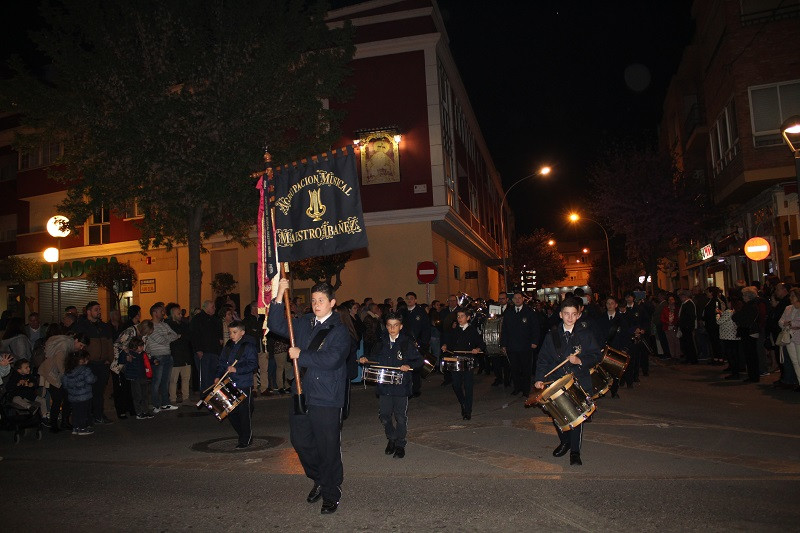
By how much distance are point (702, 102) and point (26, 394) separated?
29.4m

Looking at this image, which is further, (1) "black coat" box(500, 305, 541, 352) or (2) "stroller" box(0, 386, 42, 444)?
(1) "black coat" box(500, 305, 541, 352)

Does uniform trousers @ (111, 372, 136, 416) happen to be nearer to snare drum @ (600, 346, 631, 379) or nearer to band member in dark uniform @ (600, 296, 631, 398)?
snare drum @ (600, 346, 631, 379)

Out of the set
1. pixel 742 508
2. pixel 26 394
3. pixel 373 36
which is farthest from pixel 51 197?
pixel 742 508

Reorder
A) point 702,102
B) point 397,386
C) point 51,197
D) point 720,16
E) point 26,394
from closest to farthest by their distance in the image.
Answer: point 397,386
point 26,394
point 720,16
point 702,102
point 51,197

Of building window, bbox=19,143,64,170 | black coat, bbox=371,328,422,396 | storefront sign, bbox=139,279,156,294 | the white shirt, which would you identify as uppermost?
building window, bbox=19,143,64,170

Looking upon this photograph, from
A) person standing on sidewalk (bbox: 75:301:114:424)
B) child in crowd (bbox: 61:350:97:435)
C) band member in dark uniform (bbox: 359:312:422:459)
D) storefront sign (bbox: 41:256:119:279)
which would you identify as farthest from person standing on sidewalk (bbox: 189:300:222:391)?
storefront sign (bbox: 41:256:119:279)

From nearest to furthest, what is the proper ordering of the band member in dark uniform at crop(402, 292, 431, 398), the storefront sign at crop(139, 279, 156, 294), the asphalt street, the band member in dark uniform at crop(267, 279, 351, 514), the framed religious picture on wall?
the asphalt street < the band member in dark uniform at crop(267, 279, 351, 514) < the band member in dark uniform at crop(402, 292, 431, 398) < the framed religious picture on wall < the storefront sign at crop(139, 279, 156, 294)

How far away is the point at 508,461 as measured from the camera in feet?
25.4

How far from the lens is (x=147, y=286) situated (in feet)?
98.3

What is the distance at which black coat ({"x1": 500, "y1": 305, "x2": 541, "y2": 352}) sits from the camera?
13492 millimetres

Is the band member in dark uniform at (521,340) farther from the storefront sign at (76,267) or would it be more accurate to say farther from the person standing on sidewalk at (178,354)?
the storefront sign at (76,267)

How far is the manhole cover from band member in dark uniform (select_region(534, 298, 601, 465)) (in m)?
3.99

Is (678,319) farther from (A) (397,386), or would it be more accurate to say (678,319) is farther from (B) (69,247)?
(B) (69,247)

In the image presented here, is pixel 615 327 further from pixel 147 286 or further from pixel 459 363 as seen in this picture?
pixel 147 286
